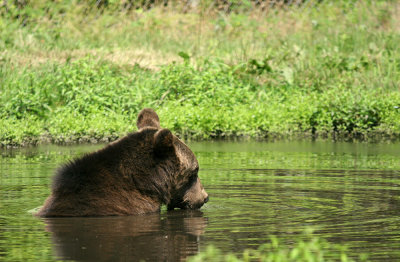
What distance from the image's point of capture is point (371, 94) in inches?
665

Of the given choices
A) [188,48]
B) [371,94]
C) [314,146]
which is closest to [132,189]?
[314,146]

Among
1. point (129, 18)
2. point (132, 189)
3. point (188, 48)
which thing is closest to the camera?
point (132, 189)

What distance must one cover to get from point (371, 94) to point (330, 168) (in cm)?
560

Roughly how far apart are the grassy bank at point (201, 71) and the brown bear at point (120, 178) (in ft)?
25.5

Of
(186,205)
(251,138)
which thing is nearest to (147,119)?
(186,205)

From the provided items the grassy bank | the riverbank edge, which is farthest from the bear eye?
the riverbank edge

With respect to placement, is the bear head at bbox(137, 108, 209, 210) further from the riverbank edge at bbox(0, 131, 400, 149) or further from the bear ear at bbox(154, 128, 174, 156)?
the riverbank edge at bbox(0, 131, 400, 149)

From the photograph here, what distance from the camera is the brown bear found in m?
7.05

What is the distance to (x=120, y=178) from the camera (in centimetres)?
709

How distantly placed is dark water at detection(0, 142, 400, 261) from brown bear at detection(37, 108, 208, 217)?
12 centimetres

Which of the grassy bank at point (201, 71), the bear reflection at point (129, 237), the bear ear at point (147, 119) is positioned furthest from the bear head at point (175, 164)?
the grassy bank at point (201, 71)

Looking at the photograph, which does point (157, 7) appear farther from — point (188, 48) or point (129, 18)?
point (188, 48)

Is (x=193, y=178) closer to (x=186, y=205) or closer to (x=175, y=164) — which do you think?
(x=186, y=205)

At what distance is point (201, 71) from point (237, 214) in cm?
1135
